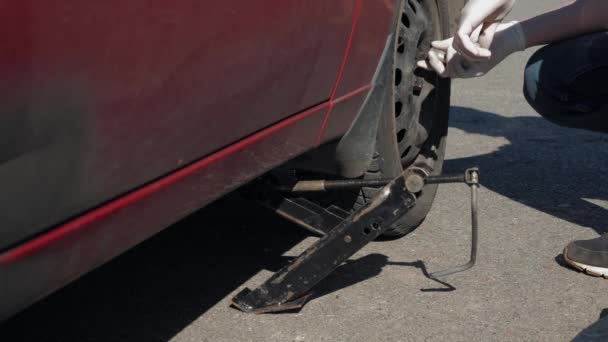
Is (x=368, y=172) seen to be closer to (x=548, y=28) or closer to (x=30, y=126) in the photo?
(x=548, y=28)

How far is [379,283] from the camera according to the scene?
295cm

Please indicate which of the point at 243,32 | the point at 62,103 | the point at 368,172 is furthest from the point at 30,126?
the point at 368,172

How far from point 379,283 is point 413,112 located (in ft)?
1.91

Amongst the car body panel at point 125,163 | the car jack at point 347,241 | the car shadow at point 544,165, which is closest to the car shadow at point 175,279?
the car jack at point 347,241

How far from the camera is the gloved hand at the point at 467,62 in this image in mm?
3039

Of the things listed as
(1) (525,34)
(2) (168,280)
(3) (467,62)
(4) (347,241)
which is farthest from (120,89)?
(1) (525,34)

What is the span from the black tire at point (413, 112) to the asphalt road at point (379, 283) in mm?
243

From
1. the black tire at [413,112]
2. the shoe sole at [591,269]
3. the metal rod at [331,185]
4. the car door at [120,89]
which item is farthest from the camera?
the shoe sole at [591,269]

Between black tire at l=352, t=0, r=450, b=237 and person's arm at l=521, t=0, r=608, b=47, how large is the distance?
0.28 metres

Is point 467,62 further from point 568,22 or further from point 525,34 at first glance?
point 568,22

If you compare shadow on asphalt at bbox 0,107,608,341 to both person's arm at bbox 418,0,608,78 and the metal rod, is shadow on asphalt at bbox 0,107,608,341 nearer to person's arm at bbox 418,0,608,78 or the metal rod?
the metal rod

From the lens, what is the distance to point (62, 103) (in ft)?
4.98

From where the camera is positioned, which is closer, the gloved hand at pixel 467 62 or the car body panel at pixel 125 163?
the car body panel at pixel 125 163

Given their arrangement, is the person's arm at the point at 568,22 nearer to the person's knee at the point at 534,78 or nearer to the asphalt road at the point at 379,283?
the person's knee at the point at 534,78
